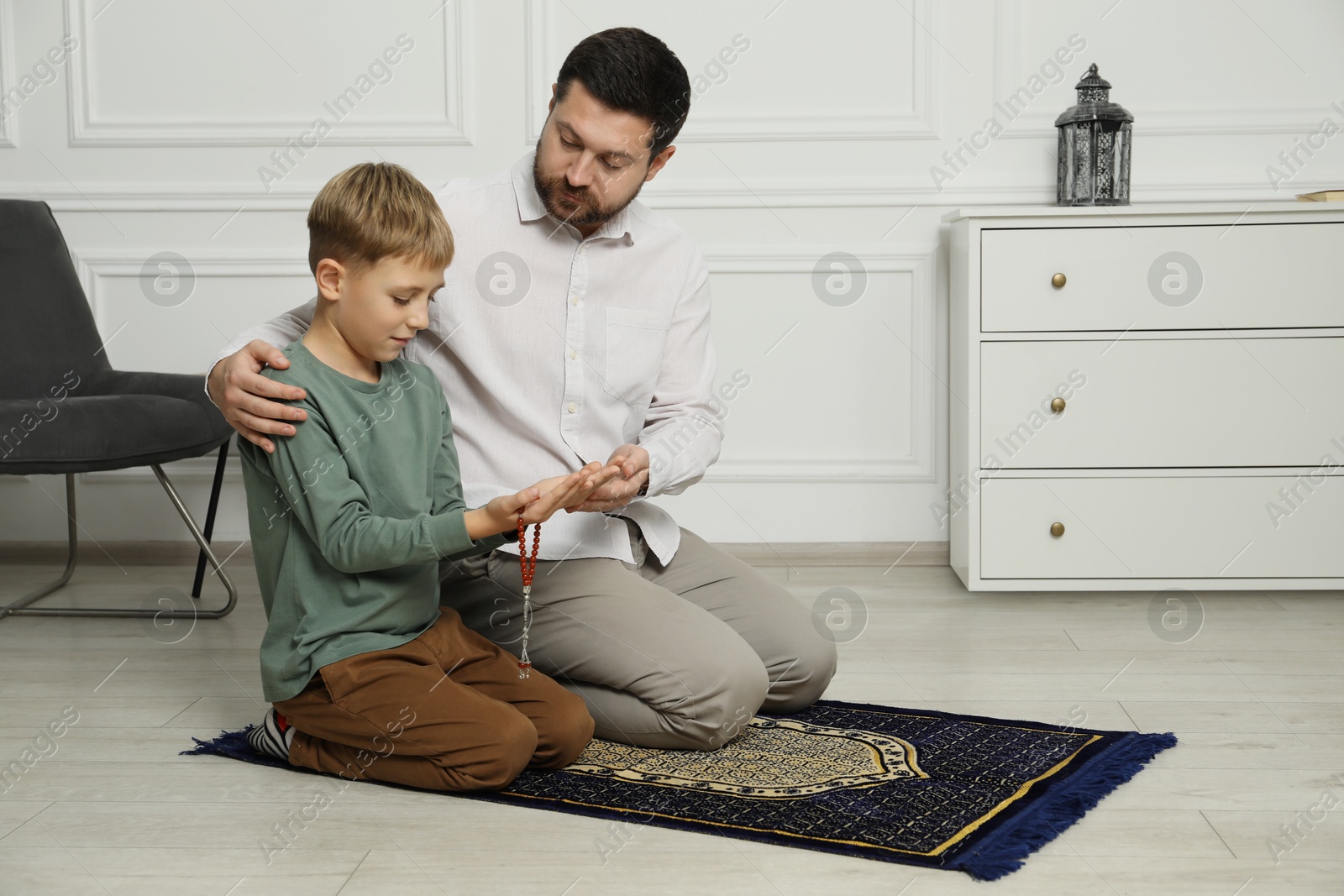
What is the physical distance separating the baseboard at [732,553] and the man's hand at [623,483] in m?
1.36

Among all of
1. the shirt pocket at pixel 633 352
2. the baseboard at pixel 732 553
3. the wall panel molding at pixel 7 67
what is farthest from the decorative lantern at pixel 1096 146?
the wall panel molding at pixel 7 67

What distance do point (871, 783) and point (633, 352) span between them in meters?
0.73

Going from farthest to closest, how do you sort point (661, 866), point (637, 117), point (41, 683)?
1. point (41, 683)
2. point (637, 117)
3. point (661, 866)

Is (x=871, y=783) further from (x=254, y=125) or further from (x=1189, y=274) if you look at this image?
(x=254, y=125)

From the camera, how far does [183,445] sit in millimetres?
2361

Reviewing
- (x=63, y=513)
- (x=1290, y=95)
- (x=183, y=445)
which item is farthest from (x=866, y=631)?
(x=63, y=513)

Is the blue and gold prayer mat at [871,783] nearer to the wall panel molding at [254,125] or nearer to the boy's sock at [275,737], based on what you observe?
the boy's sock at [275,737]

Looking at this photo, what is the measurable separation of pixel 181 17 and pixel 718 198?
4.65 ft

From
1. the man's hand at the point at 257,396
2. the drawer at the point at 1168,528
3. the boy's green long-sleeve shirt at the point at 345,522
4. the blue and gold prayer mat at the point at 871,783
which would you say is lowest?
the blue and gold prayer mat at the point at 871,783

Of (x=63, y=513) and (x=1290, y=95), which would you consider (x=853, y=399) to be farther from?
(x=63, y=513)

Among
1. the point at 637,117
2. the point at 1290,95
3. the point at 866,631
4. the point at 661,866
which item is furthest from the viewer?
the point at 1290,95

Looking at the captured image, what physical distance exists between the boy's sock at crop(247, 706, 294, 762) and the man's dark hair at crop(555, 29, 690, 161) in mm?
960

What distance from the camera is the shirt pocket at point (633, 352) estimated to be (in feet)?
5.79

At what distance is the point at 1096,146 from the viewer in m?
2.63
